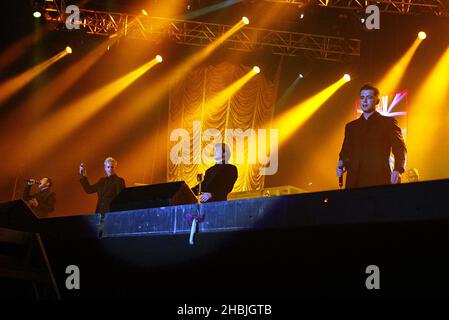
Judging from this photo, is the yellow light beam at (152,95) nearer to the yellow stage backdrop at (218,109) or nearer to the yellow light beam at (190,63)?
the yellow light beam at (190,63)

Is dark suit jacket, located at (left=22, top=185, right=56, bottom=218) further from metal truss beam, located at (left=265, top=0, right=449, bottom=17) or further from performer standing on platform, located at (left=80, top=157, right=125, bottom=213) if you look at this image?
metal truss beam, located at (left=265, top=0, right=449, bottom=17)

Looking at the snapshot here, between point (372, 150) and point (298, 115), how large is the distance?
8914 millimetres

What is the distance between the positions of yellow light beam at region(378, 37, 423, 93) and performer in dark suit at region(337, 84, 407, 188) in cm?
709

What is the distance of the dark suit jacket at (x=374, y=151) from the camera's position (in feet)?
13.1

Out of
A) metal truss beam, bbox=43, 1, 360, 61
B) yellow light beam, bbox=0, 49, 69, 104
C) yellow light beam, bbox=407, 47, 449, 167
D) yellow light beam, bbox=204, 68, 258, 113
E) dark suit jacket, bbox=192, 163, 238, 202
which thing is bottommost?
dark suit jacket, bbox=192, 163, 238, 202

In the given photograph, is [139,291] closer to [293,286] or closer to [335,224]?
[293,286]

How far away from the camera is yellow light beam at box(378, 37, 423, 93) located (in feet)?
35.3

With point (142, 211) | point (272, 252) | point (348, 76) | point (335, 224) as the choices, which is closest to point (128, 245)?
point (142, 211)

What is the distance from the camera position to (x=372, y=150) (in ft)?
13.3

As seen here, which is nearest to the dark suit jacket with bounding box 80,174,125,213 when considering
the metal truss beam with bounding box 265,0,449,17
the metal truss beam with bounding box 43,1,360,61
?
the metal truss beam with bounding box 265,0,449,17

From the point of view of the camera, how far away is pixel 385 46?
36.3 feet

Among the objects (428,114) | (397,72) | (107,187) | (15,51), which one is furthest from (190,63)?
(107,187)

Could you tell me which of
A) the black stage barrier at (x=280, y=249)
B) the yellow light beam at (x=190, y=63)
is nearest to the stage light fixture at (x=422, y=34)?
the yellow light beam at (x=190, y=63)
